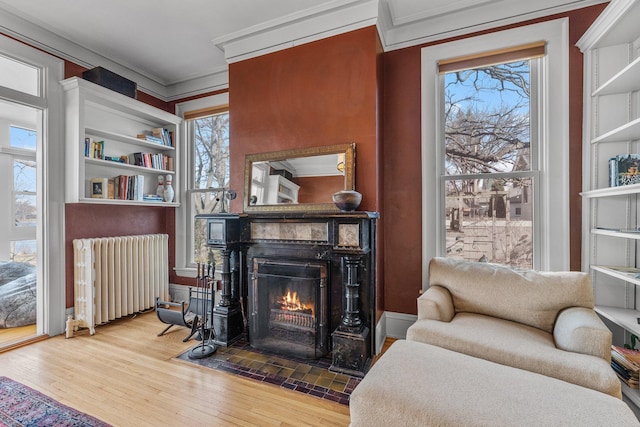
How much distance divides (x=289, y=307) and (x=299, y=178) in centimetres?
115

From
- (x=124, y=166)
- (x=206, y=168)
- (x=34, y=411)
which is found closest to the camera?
(x=34, y=411)

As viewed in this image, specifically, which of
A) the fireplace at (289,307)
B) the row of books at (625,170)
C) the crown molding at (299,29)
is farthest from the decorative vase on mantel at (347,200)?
the row of books at (625,170)

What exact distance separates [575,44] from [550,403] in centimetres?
262

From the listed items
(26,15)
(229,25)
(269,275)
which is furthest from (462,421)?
(26,15)

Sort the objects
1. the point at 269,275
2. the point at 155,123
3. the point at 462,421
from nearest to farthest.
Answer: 1. the point at 462,421
2. the point at 269,275
3. the point at 155,123

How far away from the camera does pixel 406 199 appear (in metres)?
2.74

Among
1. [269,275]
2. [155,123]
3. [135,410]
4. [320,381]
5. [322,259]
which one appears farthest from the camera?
[155,123]

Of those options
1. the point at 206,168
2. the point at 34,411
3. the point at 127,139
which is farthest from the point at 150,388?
the point at 127,139

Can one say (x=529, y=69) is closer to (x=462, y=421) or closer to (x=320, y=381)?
(x=462, y=421)

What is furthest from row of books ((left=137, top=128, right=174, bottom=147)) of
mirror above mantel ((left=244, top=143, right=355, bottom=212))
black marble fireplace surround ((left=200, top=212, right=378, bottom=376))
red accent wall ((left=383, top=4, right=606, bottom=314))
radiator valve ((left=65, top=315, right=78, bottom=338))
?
red accent wall ((left=383, top=4, right=606, bottom=314))

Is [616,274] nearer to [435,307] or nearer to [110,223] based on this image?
[435,307]

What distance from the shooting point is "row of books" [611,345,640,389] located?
1.72m

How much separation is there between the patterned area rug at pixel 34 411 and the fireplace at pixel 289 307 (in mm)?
1216

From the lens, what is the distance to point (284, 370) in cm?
218
